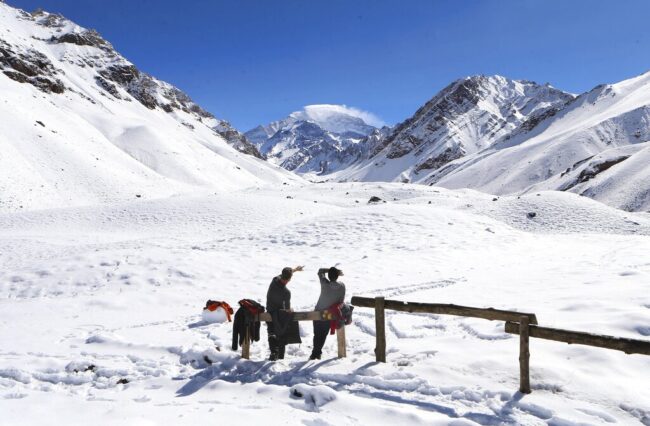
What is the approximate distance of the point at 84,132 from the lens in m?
67.1

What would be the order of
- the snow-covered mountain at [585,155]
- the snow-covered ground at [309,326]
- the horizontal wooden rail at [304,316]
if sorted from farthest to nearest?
the snow-covered mountain at [585,155]
the horizontal wooden rail at [304,316]
the snow-covered ground at [309,326]

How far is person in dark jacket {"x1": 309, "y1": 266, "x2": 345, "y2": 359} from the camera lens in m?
9.03

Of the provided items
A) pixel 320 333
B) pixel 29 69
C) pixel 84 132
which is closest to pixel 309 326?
pixel 320 333

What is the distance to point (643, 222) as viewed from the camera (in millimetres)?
32344

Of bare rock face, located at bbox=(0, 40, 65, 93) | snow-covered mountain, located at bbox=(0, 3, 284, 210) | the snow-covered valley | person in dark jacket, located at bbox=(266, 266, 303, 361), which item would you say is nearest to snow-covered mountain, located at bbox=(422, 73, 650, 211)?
the snow-covered valley

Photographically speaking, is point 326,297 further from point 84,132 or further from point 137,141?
point 137,141

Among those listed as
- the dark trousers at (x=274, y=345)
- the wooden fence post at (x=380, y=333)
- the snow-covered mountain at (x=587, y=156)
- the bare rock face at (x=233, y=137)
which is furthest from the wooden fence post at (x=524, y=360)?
the bare rock face at (x=233, y=137)

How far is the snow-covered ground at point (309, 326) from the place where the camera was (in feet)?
22.8

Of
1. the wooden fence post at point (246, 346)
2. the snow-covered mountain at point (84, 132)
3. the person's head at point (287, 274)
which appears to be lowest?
the wooden fence post at point (246, 346)

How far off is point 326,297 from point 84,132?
70164 mm

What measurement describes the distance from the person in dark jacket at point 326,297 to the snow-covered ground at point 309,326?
0.42 m

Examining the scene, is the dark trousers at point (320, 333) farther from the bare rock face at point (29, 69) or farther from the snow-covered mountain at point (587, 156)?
the bare rock face at point (29, 69)

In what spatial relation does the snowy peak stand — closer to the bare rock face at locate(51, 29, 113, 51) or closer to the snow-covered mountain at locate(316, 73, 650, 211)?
the bare rock face at locate(51, 29, 113, 51)

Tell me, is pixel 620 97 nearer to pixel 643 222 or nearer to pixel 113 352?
pixel 643 222
